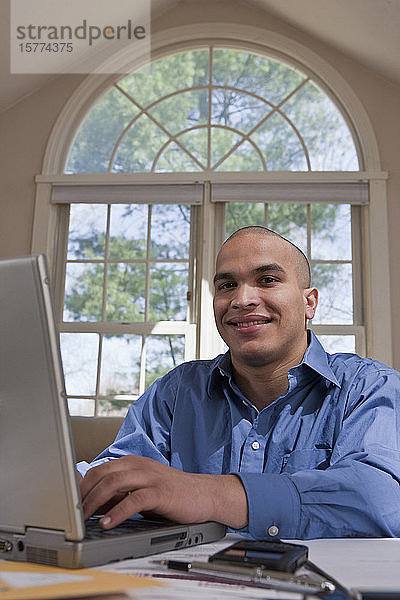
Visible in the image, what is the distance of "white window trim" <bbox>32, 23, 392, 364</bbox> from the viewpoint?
146 inches

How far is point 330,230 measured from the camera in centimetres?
394

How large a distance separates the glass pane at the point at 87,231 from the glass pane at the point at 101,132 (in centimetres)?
28

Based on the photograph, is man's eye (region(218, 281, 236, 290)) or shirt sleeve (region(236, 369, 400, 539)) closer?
shirt sleeve (region(236, 369, 400, 539))

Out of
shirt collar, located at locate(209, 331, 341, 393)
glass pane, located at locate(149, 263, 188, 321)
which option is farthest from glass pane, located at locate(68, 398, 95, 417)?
shirt collar, located at locate(209, 331, 341, 393)

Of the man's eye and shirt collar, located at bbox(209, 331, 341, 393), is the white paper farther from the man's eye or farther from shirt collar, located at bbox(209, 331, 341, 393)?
the man's eye

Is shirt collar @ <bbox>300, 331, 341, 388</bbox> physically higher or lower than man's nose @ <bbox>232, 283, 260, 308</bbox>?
lower

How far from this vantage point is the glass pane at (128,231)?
4.03 meters

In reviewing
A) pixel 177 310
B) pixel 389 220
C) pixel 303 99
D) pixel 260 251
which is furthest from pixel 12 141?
pixel 260 251

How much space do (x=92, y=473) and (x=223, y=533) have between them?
0.72 feet

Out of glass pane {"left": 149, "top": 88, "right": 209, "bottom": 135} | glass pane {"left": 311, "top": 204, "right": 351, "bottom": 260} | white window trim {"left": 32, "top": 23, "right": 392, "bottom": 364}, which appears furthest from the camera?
glass pane {"left": 149, "top": 88, "right": 209, "bottom": 135}

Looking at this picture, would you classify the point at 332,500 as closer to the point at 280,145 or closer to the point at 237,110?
the point at 280,145

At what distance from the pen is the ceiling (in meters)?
3.34

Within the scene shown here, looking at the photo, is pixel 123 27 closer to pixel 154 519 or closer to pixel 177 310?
pixel 177 310

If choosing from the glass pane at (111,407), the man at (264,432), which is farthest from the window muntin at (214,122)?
the man at (264,432)
